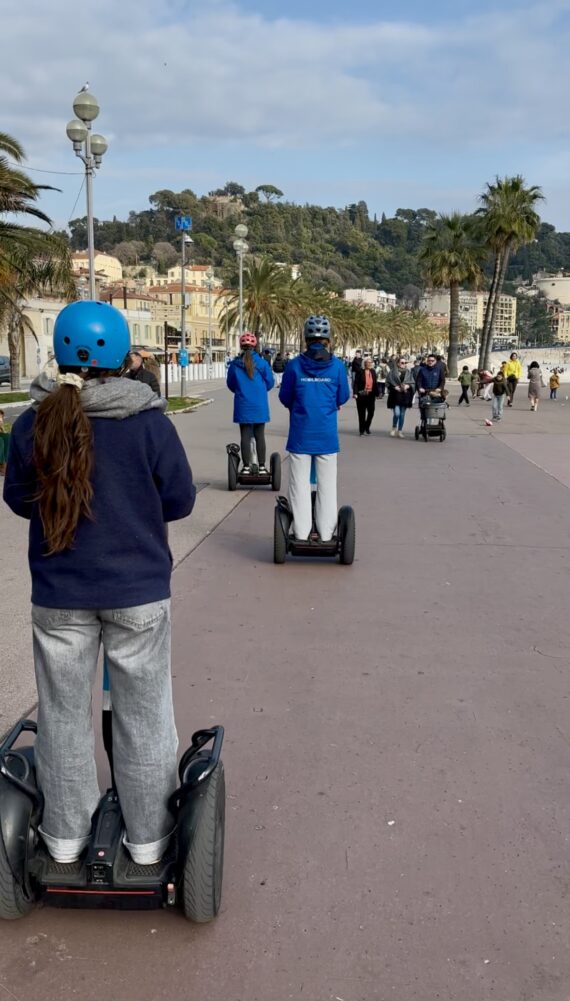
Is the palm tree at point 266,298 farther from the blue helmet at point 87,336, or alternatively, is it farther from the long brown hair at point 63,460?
the long brown hair at point 63,460

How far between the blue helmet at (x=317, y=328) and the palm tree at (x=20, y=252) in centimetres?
1389

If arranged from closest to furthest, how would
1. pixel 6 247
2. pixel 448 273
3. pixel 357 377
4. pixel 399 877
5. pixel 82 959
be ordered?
1. pixel 82 959
2. pixel 399 877
3. pixel 357 377
4. pixel 6 247
5. pixel 448 273

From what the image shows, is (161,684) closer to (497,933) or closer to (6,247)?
(497,933)

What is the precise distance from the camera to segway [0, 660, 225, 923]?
97.6 inches

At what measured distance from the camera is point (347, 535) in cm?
681

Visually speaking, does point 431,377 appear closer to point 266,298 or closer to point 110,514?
point 110,514

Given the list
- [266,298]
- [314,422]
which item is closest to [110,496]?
[314,422]

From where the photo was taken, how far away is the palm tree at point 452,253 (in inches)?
1967

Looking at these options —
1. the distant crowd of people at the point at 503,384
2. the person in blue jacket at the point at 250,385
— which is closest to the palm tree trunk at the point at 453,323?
the distant crowd of people at the point at 503,384

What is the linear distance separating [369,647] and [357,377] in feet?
44.4

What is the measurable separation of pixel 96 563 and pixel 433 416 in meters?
15.1

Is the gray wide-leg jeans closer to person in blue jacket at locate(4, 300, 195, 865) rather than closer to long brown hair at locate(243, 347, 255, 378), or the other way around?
person in blue jacket at locate(4, 300, 195, 865)

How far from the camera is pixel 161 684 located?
2512mm

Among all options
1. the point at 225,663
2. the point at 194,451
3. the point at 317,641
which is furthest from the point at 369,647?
the point at 194,451
